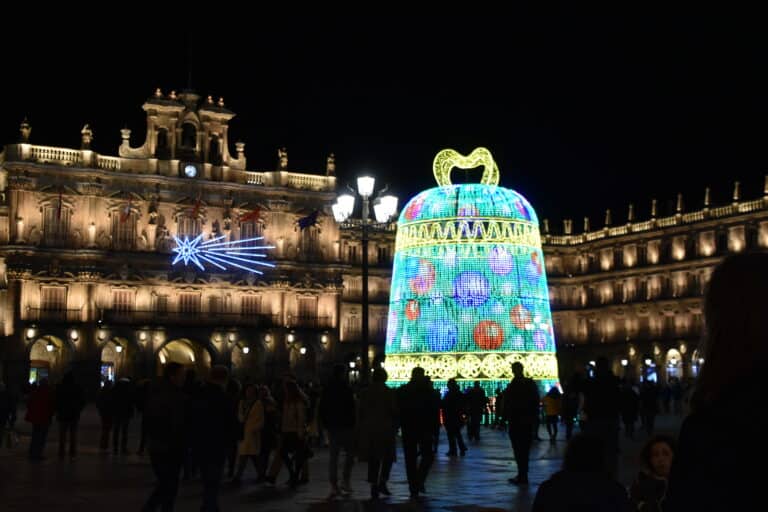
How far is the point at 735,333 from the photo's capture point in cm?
255

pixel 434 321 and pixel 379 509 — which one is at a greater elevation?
pixel 434 321

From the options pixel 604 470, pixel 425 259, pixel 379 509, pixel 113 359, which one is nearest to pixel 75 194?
pixel 113 359

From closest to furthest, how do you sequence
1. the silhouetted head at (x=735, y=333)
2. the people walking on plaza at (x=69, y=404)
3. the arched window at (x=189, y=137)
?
the silhouetted head at (x=735, y=333) < the people walking on plaza at (x=69, y=404) < the arched window at (x=189, y=137)

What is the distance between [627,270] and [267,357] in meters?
30.0

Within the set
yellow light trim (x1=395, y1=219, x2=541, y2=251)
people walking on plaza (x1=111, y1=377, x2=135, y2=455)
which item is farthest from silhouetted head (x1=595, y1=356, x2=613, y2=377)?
yellow light trim (x1=395, y1=219, x2=541, y2=251)

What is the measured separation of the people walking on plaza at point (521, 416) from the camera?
16531mm

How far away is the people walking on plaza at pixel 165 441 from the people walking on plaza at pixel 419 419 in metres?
4.67

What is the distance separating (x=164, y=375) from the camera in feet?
38.1

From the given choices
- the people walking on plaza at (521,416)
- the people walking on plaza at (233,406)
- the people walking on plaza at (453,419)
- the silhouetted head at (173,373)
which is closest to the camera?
the silhouetted head at (173,373)

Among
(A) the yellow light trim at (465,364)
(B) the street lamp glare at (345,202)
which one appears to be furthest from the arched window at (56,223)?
(B) the street lamp glare at (345,202)

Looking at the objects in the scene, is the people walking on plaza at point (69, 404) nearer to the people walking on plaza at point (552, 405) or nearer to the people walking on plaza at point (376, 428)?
the people walking on plaza at point (376, 428)

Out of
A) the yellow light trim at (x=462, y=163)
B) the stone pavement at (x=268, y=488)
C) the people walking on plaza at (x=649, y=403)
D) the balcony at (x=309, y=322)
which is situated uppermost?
the yellow light trim at (x=462, y=163)

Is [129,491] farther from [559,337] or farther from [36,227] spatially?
[559,337]

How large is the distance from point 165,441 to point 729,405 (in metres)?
9.29
